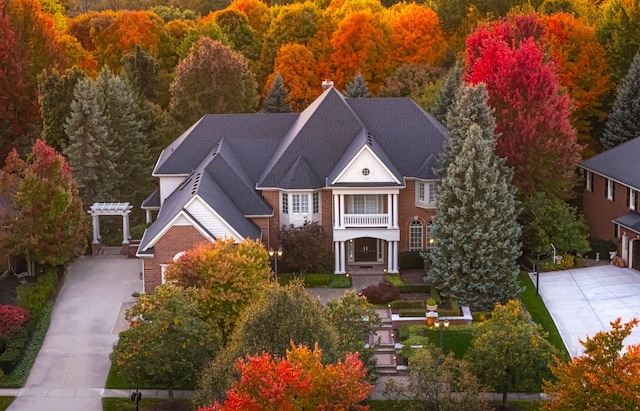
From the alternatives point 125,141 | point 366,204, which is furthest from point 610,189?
point 125,141

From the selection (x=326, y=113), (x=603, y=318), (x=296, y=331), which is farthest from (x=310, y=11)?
(x=296, y=331)

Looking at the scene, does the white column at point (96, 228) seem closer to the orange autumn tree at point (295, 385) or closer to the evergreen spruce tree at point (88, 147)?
the evergreen spruce tree at point (88, 147)

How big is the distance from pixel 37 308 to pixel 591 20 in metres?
46.2

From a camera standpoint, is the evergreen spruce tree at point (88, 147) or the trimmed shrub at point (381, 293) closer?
the trimmed shrub at point (381, 293)

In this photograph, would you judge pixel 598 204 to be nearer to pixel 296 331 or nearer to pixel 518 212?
pixel 518 212

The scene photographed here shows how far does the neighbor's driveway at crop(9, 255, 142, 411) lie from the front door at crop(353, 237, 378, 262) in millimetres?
11002

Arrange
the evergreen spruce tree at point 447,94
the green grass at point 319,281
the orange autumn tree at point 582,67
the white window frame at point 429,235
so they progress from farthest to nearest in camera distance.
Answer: the orange autumn tree at point 582,67
the evergreen spruce tree at point 447,94
the white window frame at point 429,235
the green grass at point 319,281

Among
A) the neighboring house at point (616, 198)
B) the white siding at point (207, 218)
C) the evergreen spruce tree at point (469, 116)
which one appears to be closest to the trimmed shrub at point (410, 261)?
the evergreen spruce tree at point (469, 116)

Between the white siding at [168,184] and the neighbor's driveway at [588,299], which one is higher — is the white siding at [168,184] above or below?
above

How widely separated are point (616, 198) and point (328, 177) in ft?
51.6

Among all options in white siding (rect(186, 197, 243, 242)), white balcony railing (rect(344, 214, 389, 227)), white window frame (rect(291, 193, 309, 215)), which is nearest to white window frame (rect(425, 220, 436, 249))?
white balcony railing (rect(344, 214, 389, 227))

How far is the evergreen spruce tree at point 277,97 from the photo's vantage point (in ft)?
241

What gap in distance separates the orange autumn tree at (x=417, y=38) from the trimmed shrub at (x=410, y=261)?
2737 cm

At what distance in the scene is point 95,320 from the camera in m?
48.3
